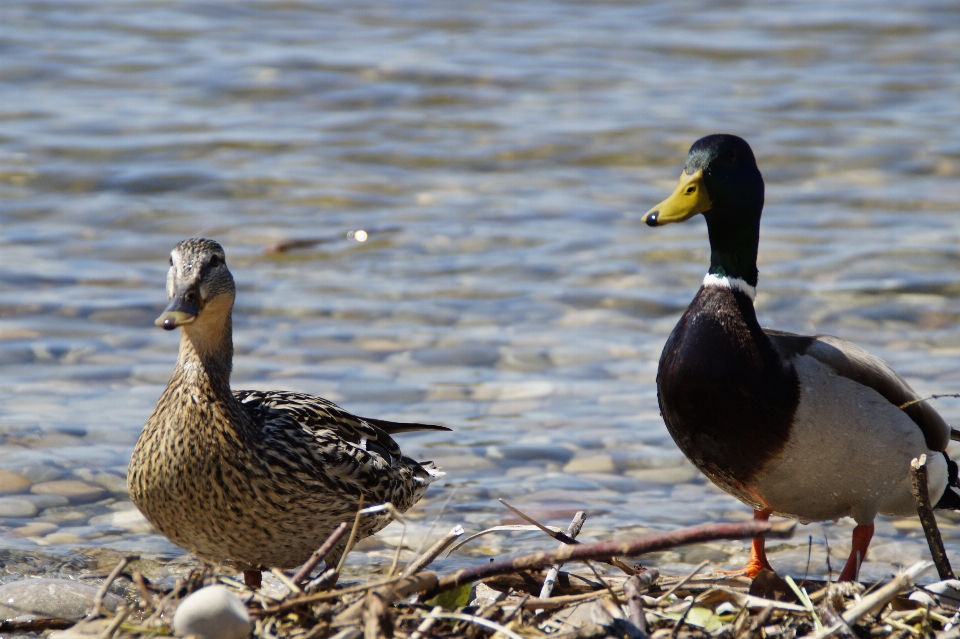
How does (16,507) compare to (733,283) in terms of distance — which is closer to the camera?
(733,283)

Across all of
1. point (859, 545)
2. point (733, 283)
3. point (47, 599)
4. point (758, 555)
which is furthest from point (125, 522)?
point (859, 545)

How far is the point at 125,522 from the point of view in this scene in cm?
528

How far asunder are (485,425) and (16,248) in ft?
13.7

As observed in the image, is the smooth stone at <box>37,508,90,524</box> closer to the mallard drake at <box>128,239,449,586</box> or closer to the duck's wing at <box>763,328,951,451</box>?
the mallard drake at <box>128,239,449,586</box>

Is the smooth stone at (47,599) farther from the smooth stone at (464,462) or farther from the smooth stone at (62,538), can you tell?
the smooth stone at (464,462)

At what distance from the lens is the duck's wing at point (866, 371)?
4.36 metres

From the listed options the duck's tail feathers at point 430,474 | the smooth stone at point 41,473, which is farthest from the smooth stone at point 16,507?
the duck's tail feathers at point 430,474

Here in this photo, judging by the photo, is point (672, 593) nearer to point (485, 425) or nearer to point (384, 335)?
point (485, 425)

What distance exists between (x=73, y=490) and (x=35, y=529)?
402 millimetres

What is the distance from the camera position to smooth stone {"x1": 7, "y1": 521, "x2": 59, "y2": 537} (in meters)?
5.02

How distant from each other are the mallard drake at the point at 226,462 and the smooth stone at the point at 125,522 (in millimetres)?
957

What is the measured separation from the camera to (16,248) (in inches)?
343

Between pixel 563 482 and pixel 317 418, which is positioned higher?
pixel 317 418

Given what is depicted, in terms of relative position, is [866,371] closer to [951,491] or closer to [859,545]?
[859,545]
